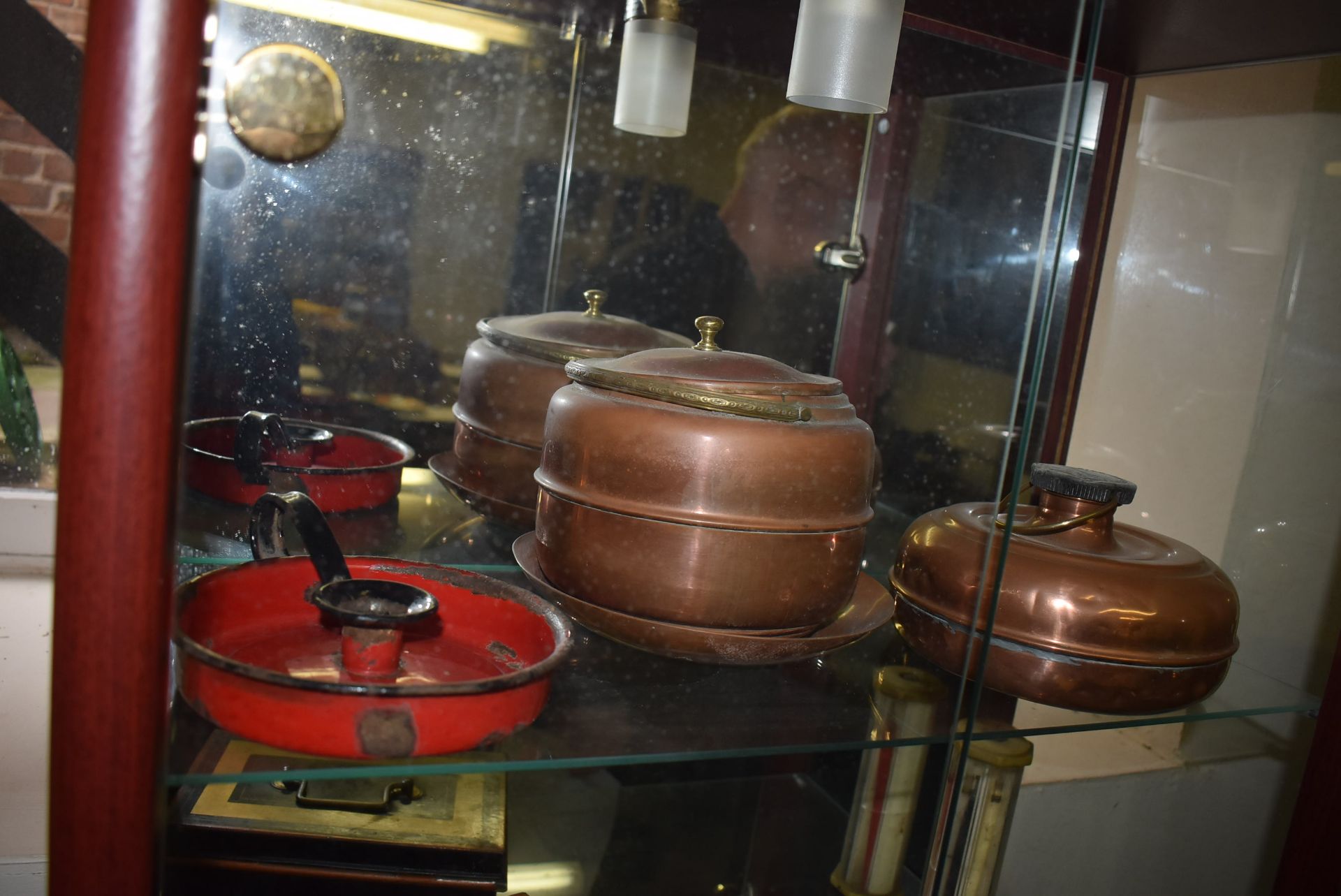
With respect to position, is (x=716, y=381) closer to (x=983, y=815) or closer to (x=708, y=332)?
(x=708, y=332)

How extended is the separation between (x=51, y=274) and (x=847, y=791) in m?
0.88

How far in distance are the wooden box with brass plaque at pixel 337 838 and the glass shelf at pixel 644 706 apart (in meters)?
0.10

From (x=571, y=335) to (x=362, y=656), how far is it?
31 cm

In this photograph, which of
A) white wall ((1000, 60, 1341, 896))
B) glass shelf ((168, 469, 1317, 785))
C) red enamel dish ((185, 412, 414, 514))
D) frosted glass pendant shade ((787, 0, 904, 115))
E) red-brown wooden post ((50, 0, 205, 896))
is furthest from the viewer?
white wall ((1000, 60, 1341, 896))

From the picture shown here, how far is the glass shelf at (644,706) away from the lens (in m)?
0.59

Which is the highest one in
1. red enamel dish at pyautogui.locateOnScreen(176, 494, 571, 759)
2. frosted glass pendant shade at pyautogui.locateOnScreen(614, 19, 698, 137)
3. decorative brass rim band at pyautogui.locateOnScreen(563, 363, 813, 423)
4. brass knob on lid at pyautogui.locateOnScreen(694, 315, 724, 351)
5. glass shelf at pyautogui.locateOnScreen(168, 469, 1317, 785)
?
frosted glass pendant shade at pyautogui.locateOnScreen(614, 19, 698, 137)

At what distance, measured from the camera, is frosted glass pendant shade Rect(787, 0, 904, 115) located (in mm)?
819

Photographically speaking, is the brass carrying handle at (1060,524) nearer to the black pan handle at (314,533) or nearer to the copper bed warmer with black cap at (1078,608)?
the copper bed warmer with black cap at (1078,608)

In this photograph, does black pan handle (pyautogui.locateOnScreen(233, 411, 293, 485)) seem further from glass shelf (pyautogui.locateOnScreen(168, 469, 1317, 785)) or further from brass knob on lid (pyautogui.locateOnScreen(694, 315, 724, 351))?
brass knob on lid (pyautogui.locateOnScreen(694, 315, 724, 351))

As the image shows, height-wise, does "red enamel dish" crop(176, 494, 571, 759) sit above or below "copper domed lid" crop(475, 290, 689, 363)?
below

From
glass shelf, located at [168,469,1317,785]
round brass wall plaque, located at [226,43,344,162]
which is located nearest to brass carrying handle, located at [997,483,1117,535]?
glass shelf, located at [168,469,1317,785]

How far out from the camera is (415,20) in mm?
808

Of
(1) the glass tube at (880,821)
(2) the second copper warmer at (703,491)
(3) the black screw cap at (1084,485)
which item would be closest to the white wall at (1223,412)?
(1) the glass tube at (880,821)

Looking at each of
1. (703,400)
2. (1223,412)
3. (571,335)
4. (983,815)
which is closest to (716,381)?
(703,400)
